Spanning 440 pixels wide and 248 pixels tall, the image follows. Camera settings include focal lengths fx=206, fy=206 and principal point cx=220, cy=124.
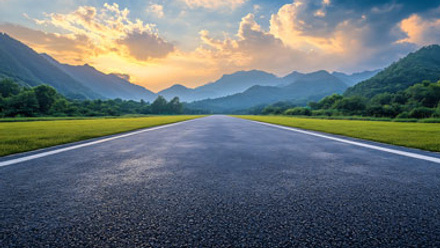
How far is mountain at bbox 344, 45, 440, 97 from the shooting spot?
319 ft

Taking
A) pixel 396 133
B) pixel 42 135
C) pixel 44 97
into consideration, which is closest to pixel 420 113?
pixel 396 133

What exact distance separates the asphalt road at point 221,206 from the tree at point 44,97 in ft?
240

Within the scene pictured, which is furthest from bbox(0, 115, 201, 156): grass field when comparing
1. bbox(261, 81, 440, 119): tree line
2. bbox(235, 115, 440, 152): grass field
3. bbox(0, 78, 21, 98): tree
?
bbox(0, 78, 21, 98): tree

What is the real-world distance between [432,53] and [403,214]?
191 metres

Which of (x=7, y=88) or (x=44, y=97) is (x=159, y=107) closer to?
(x=7, y=88)

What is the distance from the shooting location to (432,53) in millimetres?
130875

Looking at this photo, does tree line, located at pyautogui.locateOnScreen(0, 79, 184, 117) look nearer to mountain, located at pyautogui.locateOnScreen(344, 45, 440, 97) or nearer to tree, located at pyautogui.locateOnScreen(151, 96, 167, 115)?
tree, located at pyautogui.locateOnScreen(151, 96, 167, 115)

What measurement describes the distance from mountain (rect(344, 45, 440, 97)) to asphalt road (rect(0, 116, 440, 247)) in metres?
117

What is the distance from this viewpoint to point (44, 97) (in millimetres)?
59031

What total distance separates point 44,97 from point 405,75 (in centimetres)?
15031

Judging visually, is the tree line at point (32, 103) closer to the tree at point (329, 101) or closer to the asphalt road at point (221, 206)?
the asphalt road at point (221, 206)

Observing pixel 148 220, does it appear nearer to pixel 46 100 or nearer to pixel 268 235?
pixel 268 235

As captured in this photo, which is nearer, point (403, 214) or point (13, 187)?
point (403, 214)

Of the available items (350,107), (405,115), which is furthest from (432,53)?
(405,115)
